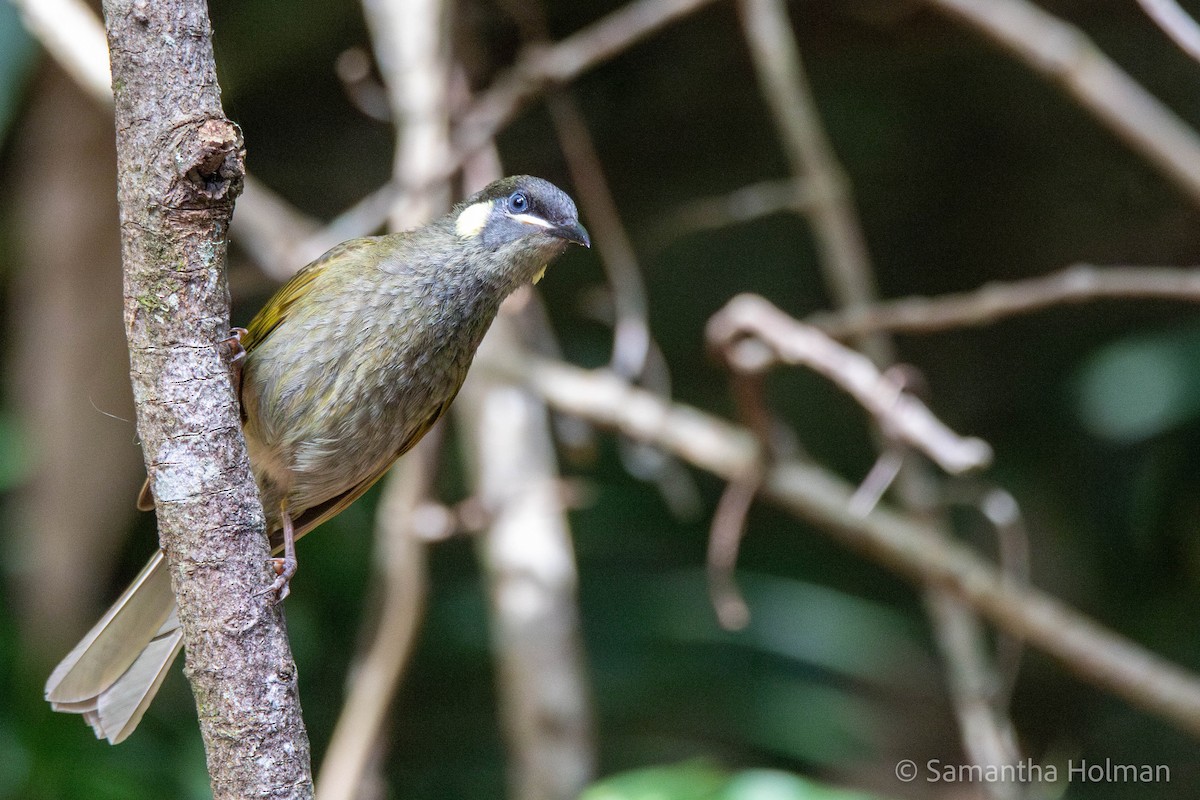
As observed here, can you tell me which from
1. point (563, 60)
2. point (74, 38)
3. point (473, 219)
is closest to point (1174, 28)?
point (473, 219)

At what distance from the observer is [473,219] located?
299 centimetres

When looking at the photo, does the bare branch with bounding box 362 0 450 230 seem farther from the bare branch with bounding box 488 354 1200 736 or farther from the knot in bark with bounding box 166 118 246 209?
the knot in bark with bounding box 166 118 246 209

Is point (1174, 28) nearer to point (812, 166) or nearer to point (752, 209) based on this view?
point (812, 166)

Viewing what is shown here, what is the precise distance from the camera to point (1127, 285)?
11.1ft

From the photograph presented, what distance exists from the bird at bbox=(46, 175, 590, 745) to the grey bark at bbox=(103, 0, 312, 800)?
72 cm

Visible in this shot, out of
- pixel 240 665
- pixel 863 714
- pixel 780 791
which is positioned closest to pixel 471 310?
pixel 240 665

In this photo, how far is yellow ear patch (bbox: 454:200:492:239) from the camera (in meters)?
2.95

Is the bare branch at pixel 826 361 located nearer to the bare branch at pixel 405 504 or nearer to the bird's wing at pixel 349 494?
the bird's wing at pixel 349 494

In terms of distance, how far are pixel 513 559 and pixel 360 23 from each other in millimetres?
3231

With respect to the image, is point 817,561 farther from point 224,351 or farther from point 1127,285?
point 224,351

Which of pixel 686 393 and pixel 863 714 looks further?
pixel 686 393

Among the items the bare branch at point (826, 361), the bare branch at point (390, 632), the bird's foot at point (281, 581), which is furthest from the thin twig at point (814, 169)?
the bird's foot at point (281, 581)

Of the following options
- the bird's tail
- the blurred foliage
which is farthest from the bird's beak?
the blurred foliage

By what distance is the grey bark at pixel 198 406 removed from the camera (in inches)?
72.1
